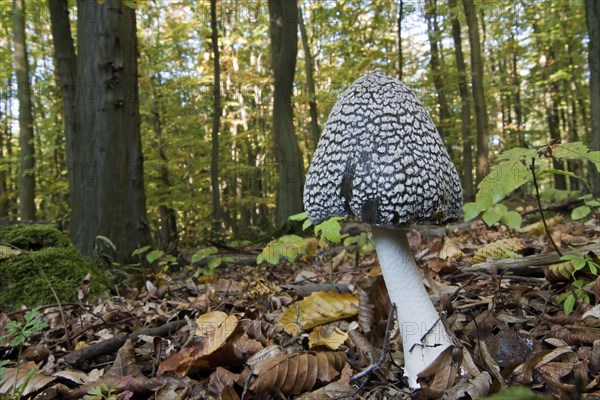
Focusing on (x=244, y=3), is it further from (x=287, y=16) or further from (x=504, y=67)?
A: (x=504, y=67)

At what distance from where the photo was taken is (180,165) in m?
15.0

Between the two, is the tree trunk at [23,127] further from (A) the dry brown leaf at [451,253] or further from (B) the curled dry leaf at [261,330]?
(A) the dry brown leaf at [451,253]

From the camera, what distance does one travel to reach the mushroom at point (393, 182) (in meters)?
1.95

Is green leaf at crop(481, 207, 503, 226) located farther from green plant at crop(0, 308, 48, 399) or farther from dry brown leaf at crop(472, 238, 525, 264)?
green plant at crop(0, 308, 48, 399)

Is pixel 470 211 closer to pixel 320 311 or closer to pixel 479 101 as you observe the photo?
pixel 320 311

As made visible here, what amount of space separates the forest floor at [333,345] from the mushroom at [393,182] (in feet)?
0.59

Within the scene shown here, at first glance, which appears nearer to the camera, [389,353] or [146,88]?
[389,353]

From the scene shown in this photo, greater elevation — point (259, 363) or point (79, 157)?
point (79, 157)

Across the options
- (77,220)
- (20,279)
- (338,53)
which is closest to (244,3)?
(338,53)

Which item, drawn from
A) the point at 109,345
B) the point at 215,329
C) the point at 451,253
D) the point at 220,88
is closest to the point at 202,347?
the point at 215,329

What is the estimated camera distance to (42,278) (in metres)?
4.19

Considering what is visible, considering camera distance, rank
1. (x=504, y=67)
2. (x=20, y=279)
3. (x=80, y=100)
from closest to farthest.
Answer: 1. (x=20, y=279)
2. (x=80, y=100)
3. (x=504, y=67)

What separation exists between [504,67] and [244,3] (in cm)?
1663

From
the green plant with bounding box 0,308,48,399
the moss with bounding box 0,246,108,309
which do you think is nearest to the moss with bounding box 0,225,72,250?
the moss with bounding box 0,246,108,309
